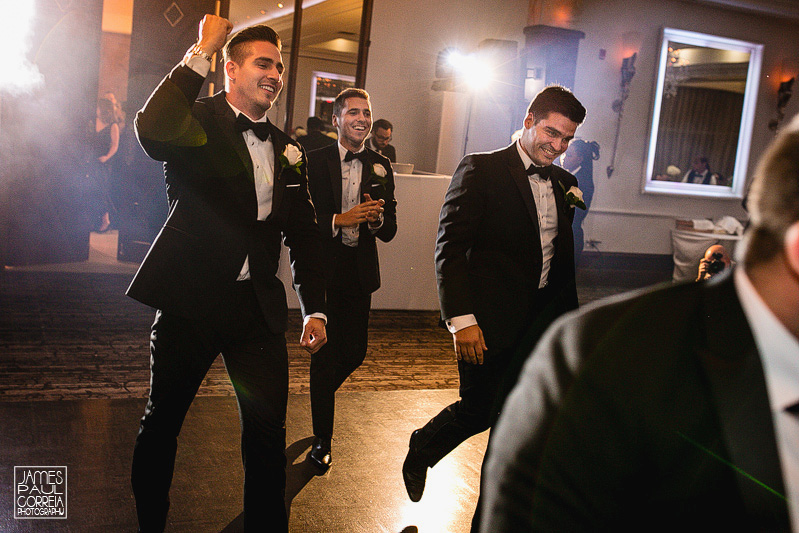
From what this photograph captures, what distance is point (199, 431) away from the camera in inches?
141

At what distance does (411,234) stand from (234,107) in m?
4.29

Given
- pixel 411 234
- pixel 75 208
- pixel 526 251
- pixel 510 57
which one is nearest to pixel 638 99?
pixel 510 57

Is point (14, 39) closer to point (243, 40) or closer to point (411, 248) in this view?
point (411, 248)

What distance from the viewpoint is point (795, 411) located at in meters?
0.69

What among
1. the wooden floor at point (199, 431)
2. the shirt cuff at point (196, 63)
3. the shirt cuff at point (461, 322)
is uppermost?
the shirt cuff at point (196, 63)

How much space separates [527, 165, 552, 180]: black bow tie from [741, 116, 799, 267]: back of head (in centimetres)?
199

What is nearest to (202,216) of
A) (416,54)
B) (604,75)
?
(416,54)

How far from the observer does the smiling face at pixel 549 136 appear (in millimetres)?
2709

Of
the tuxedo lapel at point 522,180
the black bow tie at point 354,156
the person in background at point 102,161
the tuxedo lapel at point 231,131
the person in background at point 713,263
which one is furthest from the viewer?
the person in background at point 102,161

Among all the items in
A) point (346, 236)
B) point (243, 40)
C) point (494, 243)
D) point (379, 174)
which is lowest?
point (346, 236)

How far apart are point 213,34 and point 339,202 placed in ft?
5.23

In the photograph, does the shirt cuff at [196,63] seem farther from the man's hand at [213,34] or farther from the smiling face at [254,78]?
the smiling face at [254,78]

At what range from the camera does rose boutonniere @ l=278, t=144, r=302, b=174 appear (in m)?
2.45

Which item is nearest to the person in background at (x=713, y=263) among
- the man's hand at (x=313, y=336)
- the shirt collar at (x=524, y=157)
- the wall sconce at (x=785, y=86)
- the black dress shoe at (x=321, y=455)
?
the shirt collar at (x=524, y=157)
